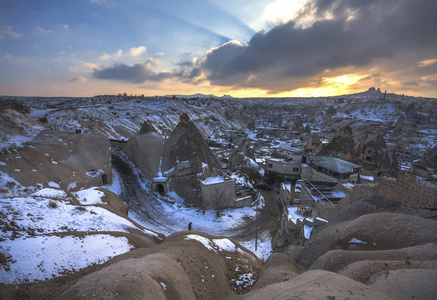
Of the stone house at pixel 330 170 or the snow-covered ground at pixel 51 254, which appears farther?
the stone house at pixel 330 170

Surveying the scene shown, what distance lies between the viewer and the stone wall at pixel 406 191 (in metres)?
11.1

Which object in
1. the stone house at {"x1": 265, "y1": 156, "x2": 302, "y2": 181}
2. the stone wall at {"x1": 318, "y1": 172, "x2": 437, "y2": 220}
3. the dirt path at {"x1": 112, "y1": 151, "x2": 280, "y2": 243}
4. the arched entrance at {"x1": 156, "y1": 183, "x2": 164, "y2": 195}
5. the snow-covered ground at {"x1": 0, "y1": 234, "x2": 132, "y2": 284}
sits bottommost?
the dirt path at {"x1": 112, "y1": 151, "x2": 280, "y2": 243}

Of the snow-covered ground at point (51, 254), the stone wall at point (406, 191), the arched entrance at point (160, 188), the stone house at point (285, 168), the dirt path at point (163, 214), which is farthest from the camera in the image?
the stone house at point (285, 168)

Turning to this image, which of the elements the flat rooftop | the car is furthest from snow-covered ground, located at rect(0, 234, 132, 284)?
the flat rooftop

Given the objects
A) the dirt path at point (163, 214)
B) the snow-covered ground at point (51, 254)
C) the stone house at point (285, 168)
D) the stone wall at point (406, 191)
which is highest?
the stone wall at point (406, 191)

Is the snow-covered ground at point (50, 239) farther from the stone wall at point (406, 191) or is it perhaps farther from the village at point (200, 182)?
the stone wall at point (406, 191)

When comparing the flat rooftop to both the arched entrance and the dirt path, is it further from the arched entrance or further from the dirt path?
the arched entrance

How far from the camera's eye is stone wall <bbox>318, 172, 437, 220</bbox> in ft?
36.4

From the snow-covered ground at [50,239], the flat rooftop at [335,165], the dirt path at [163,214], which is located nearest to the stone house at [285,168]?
the flat rooftop at [335,165]

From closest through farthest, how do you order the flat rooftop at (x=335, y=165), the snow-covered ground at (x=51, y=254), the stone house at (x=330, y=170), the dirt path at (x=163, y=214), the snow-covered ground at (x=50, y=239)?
1. the snow-covered ground at (x=51, y=254)
2. the snow-covered ground at (x=50, y=239)
3. the dirt path at (x=163, y=214)
4. the stone house at (x=330, y=170)
5. the flat rooftop at (x=335, y=165)

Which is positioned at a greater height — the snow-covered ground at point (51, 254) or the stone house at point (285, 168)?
the snow-covered ground at point (51, 254)

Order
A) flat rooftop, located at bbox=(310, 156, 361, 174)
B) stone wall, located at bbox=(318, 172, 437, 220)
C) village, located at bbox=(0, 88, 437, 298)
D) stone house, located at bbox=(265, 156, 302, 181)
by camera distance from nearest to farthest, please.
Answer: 1. stone wall, located at bbox=(318, 172, 437, 220)
2. village, located at bbox=(0, 88, 437, 298)
3. flat rooftop, located at bbox=(310, 156, 361, 174)
4. stone house, located at bbox=(265, 156, 302, 181)

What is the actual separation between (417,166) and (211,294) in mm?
48812

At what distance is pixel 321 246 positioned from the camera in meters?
12.4
